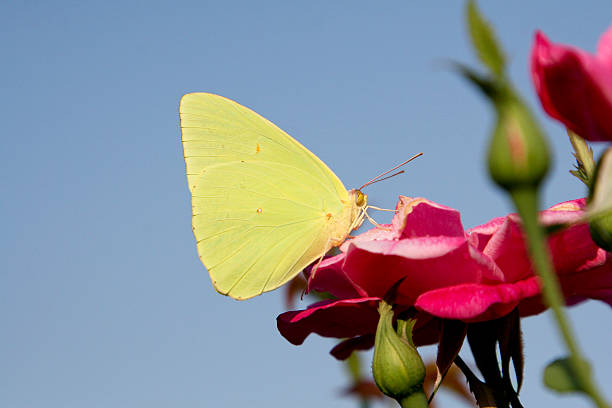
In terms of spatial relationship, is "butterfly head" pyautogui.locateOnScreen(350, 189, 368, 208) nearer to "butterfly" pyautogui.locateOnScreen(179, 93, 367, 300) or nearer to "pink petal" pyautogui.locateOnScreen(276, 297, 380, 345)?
"butterfly" pyautogui.locateOnScreen(179, 93, 367, 300)

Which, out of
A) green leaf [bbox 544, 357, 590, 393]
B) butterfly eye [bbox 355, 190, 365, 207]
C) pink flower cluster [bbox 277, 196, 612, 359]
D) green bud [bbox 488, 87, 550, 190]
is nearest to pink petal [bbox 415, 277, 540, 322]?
pink flower cluster [bbox 277, 196, 612, 359]

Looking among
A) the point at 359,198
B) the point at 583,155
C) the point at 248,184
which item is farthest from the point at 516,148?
the point at 248,184

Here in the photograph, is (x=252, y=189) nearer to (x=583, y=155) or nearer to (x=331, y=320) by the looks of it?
(x=331, y=320)

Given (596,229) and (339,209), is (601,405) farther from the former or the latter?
(339,209)

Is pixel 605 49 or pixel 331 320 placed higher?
pixel 605 49

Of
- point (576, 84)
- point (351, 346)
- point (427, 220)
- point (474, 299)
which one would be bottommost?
point (351, 346)

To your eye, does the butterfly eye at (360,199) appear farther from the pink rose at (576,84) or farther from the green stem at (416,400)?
the pink rose at (576,84)
